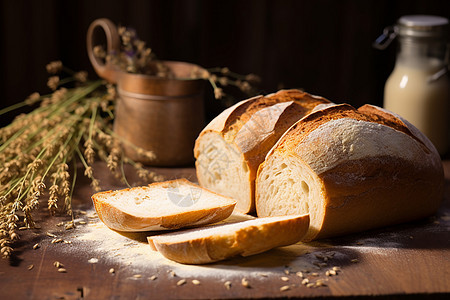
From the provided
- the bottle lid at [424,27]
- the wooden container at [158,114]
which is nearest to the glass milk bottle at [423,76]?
the bottle lid at [424,27]

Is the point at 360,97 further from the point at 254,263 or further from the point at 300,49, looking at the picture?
the point at 254,263

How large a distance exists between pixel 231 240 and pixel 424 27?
162cm

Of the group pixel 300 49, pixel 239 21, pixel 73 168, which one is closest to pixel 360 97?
pixel 300 49

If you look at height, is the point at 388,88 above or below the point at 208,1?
below

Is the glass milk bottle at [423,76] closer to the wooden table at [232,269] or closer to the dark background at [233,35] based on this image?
the dark background at [233,35]

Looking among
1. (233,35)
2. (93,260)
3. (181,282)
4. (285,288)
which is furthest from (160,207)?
(233,35)

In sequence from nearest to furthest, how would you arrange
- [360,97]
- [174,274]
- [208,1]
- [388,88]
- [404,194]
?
[174,274] < [404,194] < [388,88] < [208,1] < [360,97]

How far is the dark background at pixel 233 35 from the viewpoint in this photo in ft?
11.6

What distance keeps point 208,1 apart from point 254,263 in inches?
72.9

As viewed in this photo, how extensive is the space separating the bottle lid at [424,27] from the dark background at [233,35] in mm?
481

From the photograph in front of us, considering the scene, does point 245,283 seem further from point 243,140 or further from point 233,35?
point 233,35

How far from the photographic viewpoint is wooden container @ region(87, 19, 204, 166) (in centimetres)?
298

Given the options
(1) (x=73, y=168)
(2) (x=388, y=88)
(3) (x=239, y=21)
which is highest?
(3) (x=239, y=21)

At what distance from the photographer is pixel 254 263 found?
2125 millimetres
